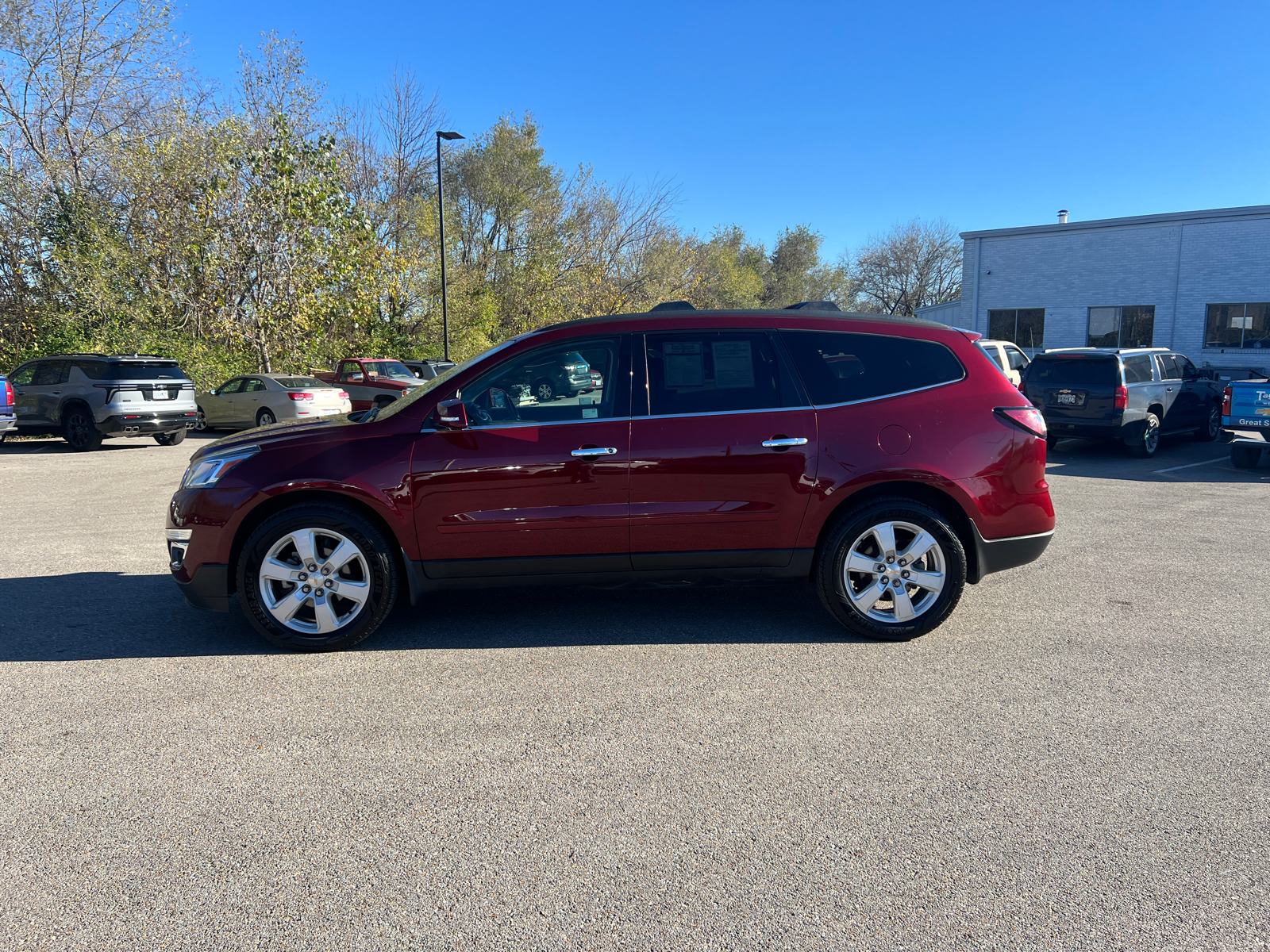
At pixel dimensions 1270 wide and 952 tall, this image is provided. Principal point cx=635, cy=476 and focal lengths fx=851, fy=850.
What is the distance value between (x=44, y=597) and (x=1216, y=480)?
12.5m

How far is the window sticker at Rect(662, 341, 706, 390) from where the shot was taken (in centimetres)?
469

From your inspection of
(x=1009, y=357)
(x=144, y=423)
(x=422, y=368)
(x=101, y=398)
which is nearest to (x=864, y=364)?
(x=144, y=423)

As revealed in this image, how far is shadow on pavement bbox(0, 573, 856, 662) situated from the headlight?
93cm

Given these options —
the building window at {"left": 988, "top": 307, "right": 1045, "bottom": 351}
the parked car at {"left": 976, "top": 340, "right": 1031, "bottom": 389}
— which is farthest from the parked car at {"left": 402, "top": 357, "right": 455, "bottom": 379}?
the building window at {"left": 988, "top": 307, "right": 1045, "bottom": 351}

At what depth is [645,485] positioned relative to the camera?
15.0 ft

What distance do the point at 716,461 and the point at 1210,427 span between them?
14788 millimetres

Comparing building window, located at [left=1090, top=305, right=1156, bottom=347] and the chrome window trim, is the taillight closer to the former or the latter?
the chrome window trim

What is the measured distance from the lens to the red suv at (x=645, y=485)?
14.9 ft

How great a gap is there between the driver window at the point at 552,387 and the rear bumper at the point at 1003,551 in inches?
84.9

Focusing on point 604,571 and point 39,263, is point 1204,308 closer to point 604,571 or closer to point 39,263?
point 604,571

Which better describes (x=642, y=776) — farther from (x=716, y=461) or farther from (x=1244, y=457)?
(x=1244, y=457)

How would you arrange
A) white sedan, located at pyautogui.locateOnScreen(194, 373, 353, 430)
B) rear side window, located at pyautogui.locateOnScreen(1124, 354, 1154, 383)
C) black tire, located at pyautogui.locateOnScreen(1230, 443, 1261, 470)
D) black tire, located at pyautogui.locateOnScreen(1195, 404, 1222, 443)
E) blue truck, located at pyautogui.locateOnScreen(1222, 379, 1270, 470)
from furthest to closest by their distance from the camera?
white sedan, located at pyautogui.locateOnScreen(194, 373, 353, 430)
black tire, located at pyautogui.locateOnScreen(1195, 404, 1222, 443)
rear side window, located at pyautogui.locateOnScreen(1124, 354, 1154, 383)
black tire, located at pyautogui.locateOnScreen(1230, 443, 1261, 470)
blue truck, located at pyautogui.locateOnScreen(1222, 379, 1270, 470)

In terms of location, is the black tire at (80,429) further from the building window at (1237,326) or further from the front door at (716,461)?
the building window at (1237,326)

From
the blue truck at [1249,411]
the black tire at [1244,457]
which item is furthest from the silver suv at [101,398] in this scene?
the black tire at [1244,457]
